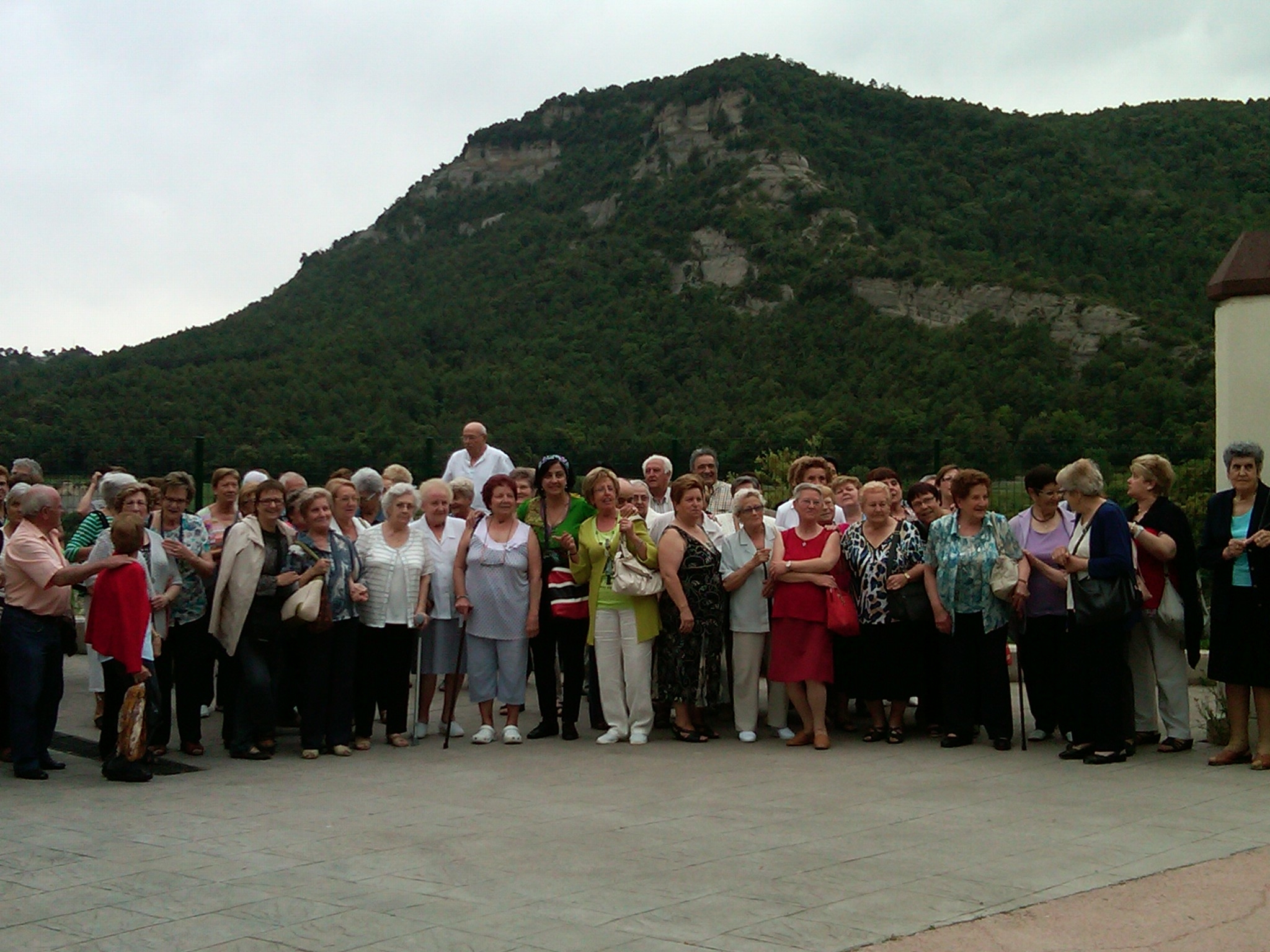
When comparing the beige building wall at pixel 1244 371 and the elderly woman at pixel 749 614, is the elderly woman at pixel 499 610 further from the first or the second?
the beige building wall at pixel 1244 371

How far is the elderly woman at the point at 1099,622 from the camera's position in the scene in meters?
8.57

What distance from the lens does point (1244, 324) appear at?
9.64 m

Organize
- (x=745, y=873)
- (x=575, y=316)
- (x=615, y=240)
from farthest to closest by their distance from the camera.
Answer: (x=615, y=240) → (x=575, y=316) → (x=745, y=873)

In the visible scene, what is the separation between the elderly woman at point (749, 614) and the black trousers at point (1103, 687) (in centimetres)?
202

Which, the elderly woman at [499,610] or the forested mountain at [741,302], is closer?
the elderly woman at [499,610]

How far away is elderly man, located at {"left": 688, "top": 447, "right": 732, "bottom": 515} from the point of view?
1145cm

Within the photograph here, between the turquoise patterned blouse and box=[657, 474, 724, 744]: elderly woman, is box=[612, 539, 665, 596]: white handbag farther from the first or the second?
the turquoise patterned blouse

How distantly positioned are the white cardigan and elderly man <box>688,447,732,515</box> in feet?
8.77

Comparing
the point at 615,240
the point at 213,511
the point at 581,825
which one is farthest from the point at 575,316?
the point at 581,825

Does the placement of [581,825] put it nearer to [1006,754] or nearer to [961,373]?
[1006,754]

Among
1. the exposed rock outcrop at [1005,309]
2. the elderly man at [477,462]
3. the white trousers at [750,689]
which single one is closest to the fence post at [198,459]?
the elderly man at [477,462]

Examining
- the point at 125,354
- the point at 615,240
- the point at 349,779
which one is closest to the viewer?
the point at 349,779

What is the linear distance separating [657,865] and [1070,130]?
220 feet

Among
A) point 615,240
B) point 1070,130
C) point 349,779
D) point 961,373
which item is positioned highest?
point 1070,130
